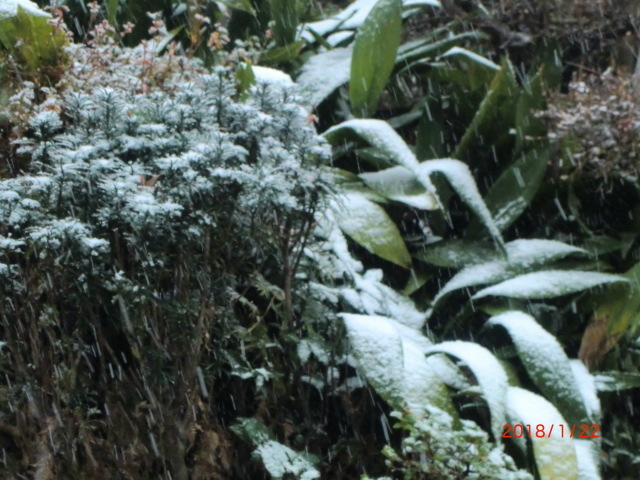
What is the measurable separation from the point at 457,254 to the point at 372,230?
1.37ft

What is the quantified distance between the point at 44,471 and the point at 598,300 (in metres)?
2.06

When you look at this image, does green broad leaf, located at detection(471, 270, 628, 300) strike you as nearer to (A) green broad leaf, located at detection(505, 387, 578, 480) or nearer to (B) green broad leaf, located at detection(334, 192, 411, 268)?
(B) green broad leaf, located at detection(334, 192, 411, 268)

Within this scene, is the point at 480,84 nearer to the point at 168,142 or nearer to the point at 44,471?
the point at 168,142

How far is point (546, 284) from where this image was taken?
293 centimetres

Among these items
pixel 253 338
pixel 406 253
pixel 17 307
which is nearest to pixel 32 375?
pixel 17 307

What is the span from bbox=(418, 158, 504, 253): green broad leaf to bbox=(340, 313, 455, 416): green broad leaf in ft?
2.57

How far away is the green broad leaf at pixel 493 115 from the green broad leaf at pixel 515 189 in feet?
0.76

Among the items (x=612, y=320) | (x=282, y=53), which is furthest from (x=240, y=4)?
(x=612, y=320)

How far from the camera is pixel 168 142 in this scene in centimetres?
210

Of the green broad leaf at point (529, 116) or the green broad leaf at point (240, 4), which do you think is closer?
the green broad leaf at point (529, 116)

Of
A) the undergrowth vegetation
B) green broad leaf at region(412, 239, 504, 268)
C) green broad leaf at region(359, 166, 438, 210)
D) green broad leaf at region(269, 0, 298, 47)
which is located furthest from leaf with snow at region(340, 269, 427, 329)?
green broad leaf at region(269, 0, 298, 47)

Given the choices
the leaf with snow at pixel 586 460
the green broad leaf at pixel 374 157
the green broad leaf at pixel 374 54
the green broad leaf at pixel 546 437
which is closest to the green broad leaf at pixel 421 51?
the green broad leaf at pixel 374 54

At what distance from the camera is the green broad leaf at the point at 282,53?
3.90 meters
